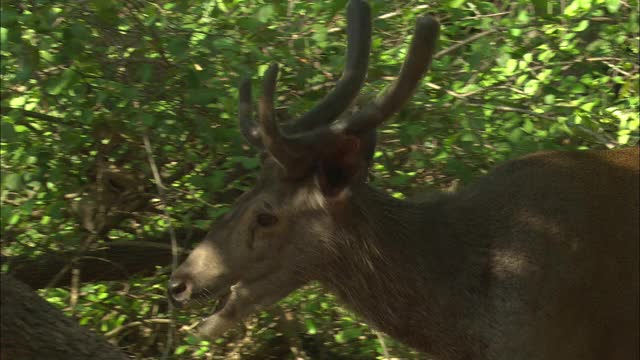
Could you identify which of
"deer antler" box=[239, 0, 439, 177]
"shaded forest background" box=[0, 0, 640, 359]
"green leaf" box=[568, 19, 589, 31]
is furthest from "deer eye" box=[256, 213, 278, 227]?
"green leaf" box=[568, 19, 589, 31]

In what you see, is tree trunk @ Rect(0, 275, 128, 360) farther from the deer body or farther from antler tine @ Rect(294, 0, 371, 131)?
antler tine @ Rect(294, 0, 371, 131)

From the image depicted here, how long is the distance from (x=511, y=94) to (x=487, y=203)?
2104 millimetres

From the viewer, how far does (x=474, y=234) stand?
4.60 metres

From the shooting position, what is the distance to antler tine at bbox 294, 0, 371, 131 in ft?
15.0

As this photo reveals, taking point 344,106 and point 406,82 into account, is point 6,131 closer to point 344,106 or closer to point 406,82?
point 344,106

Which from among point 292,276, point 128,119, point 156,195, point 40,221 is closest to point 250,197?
point 292,276

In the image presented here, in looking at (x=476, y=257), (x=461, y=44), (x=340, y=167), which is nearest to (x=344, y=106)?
(x=340, y=167)

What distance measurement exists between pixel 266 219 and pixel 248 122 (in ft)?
1.64

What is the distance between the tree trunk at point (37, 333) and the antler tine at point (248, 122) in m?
1.21

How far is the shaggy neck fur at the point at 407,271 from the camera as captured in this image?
4.56 meters

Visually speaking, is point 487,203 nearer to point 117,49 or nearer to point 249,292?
point 249,292

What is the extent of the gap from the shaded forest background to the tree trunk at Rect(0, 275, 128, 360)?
61 cm

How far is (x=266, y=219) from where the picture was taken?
4.58 m

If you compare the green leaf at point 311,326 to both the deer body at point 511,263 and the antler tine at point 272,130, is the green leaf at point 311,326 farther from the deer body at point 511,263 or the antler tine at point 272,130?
the antler tine at point 272,130
